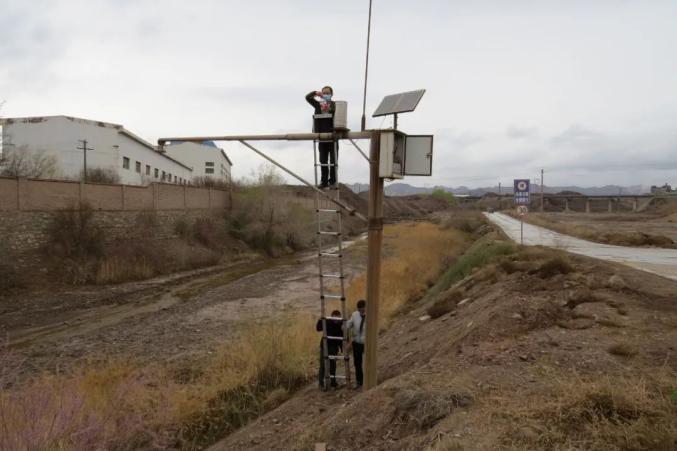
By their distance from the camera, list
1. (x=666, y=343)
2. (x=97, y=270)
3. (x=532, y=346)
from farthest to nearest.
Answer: (x=97, y=270) → (x=532, y=346) → (x=666, y=343)

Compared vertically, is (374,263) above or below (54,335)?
above

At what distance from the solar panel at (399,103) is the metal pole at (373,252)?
40cm

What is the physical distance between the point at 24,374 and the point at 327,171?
37.7 feet

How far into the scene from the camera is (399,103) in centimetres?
673

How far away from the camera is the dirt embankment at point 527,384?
14.2 feet

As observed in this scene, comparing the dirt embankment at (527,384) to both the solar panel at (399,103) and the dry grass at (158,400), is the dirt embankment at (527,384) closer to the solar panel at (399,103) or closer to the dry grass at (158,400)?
the dry grass at (158,400)

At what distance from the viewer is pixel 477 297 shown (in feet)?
43.5

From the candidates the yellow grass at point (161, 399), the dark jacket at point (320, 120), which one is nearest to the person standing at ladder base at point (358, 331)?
the yellow grass at point (161, 399)

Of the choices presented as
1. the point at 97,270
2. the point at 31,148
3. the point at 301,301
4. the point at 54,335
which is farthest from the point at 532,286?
the point at 31,148

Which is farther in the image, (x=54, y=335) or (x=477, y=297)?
(x=54, y=335)

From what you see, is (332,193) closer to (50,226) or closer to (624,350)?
(624,350)

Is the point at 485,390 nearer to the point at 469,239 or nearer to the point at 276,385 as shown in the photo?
the point at 276,385

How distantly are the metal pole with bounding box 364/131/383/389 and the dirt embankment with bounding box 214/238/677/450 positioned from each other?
1.95ft

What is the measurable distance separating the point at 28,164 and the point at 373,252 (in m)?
39.6
